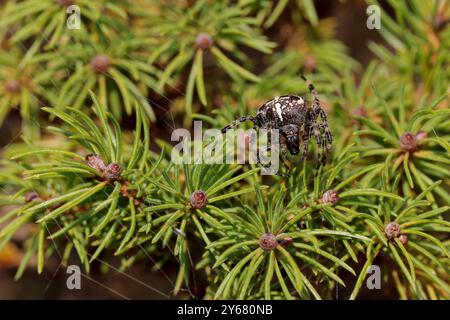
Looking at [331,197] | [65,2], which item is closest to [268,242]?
[331,197]

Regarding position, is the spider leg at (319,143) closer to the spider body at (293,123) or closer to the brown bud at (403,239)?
the spider body at (293,123)

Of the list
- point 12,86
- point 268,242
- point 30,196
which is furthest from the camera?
point 12,86

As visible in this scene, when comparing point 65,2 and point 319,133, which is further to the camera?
point 65,2

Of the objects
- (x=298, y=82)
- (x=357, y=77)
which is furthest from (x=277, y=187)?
(x=357, y=77)

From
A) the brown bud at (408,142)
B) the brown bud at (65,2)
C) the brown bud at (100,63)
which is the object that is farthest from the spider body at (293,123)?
the brown bud at (65,2)

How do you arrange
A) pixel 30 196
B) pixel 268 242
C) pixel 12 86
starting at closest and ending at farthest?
pixel 268 242, pixel 30 196, pixel 12 86

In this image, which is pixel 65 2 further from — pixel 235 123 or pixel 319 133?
pixel 319 133
